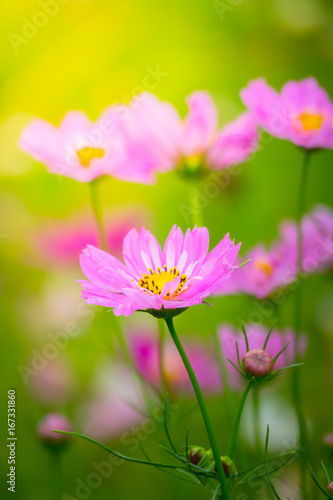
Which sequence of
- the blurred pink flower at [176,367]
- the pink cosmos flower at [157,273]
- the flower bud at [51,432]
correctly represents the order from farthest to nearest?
the blurred pink flower at [176,367], the flower bud at [51,432], the pink cosmos flower at [157,273]

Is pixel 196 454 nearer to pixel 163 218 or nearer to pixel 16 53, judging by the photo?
pixel 163 218

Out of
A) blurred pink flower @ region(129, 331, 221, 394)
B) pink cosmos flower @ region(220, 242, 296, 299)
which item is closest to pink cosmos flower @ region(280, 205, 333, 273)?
pink cosmos flower @ region(220, 242, 296, 299)

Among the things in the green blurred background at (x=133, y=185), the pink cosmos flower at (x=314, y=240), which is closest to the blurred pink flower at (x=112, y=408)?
the green blurred background at (x=133, y=185)

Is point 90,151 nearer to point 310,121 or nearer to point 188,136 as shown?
point 188,136

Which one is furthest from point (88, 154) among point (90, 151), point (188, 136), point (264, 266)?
point (264, 266)

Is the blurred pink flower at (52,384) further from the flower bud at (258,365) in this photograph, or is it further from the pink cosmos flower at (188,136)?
the flower bud at (258,365)

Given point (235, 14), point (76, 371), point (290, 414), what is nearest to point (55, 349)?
point (76, 371)
